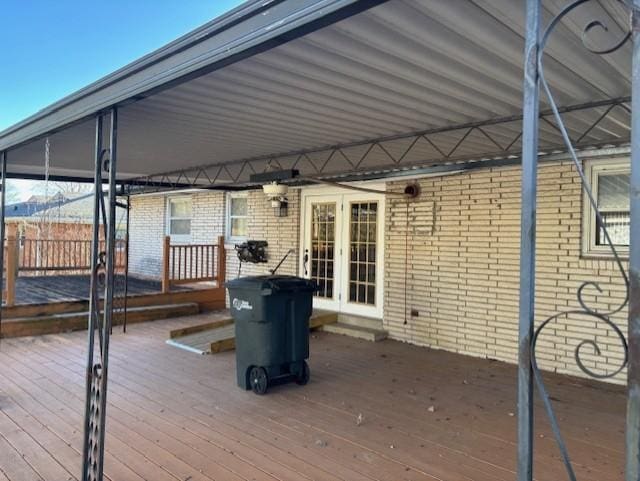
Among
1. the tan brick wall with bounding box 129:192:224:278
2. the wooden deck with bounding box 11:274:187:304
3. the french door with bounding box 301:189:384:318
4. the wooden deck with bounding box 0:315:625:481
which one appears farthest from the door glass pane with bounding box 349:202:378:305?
the wooden deck with bounding box 11:274:187:304

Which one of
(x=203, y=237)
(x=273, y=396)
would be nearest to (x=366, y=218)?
(x=273, y=396)

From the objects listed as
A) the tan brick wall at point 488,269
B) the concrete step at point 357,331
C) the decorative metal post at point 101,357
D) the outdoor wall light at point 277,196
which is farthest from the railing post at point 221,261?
the decorative metal post at point 101,357

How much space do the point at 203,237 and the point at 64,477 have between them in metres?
7.97

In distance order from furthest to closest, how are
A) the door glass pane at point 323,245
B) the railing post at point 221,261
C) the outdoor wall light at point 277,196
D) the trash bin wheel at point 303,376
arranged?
the railing post at point 221,261
the door glass pane at point 323,245
the outdoor wall light at point 277,196
the trash bin wheel at point 303,376

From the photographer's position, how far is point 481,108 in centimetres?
393

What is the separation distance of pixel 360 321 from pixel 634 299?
6608mm

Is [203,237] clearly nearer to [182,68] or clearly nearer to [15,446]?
[15,446]

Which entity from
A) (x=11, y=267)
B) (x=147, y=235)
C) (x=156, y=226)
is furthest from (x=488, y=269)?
(x=147, y=235)

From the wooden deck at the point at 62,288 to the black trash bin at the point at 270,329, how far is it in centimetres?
464

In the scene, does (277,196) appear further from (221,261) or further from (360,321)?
(221,261)

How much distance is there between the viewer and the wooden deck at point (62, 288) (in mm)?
8325

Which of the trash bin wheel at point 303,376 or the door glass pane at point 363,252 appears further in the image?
the door glass pane at point 363,252

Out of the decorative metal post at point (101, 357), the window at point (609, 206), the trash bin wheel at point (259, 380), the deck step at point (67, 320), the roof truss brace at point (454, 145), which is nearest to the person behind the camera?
the decorative metal post at point (101, 357)

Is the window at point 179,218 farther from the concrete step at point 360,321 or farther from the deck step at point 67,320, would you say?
the concrete step at point 360,321
